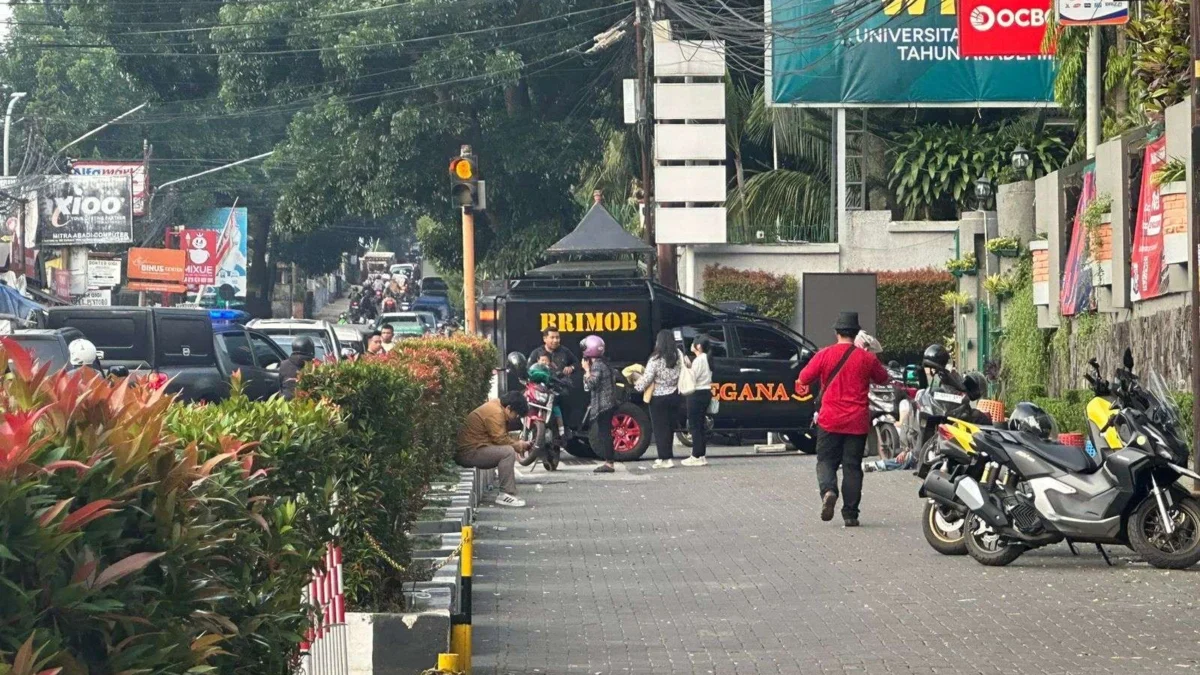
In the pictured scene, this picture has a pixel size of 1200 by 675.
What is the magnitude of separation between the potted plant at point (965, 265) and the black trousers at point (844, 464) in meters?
13.2

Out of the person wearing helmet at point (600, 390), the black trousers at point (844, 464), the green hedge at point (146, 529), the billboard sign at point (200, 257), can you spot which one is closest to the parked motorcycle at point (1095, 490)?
the black trousers at point (844, 464)

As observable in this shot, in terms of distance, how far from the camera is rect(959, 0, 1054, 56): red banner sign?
29.0 meters

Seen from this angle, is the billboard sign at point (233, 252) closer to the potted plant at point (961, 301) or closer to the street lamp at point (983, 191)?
the street lamp at point (983, 191)

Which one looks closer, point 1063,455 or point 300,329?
point 1063,455

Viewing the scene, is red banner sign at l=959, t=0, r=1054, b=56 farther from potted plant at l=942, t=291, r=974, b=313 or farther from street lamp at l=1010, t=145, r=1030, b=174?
potted plant at l=942, t=291, r=974, b=313

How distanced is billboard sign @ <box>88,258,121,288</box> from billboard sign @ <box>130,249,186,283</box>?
97.5 inches

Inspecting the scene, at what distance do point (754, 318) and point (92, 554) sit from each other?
22.0m

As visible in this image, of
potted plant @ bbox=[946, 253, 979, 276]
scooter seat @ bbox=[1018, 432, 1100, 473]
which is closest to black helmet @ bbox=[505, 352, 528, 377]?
potted plant @ bbox=[946, 253, 979, 276]

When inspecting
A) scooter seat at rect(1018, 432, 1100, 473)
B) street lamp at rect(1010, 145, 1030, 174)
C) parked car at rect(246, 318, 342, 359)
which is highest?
street lamp at rect(1010, 145, 1030, 174)

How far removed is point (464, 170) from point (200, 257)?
44.1 metres

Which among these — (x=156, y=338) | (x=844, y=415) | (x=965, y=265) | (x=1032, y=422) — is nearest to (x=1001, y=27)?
(x=965, y=265)

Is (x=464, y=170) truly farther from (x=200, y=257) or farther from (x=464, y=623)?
(x=200, y=257)

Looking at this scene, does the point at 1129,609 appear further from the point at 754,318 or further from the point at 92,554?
the point at 754,318

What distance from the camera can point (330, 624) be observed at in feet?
24.8
